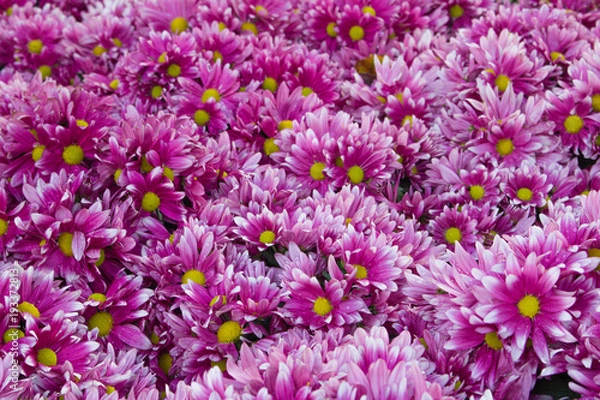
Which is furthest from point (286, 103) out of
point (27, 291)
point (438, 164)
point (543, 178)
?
point (27, 291)

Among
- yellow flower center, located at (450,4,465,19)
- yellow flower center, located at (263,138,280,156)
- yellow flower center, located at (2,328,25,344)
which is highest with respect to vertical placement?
yellow flower center, located at (450,4,465,19)

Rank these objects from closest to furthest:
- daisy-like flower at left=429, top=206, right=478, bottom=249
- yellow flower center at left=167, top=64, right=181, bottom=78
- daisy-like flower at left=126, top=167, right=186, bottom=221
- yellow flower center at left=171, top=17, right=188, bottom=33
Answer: daisy-like flower at left=126, top=167, right=186, bottom=221, daisy-like flower at left=429, top=206, right=478, bottom=249, yellow flower center at left=167, top=64, right=181, bottom=78, yellow flower center at left=171, top=17, right=188, bottom=33

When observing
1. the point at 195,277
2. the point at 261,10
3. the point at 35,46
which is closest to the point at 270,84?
the point at 261,10

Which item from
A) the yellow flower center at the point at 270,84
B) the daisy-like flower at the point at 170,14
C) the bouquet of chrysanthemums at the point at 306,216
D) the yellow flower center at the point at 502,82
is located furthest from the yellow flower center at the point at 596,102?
the daisy-like flower at the point at 170,14

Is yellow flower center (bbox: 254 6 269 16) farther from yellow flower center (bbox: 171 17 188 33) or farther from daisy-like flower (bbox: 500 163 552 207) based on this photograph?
daisy-like flower (bbox: 500 163 552 207)

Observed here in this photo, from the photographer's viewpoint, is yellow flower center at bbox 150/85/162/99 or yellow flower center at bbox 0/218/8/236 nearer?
yellow flower center at bbox 0/218/8/236

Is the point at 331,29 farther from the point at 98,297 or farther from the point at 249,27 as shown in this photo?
the point at 98,297

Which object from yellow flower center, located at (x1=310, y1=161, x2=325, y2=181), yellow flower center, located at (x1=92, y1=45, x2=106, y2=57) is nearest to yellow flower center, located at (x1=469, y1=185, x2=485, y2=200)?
yellow flower center, located at (x1=310, y1=161, x2=325, y2=181)

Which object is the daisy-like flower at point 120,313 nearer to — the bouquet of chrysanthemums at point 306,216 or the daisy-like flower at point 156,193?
the bouquet of chrysanthemums at point 306,216
